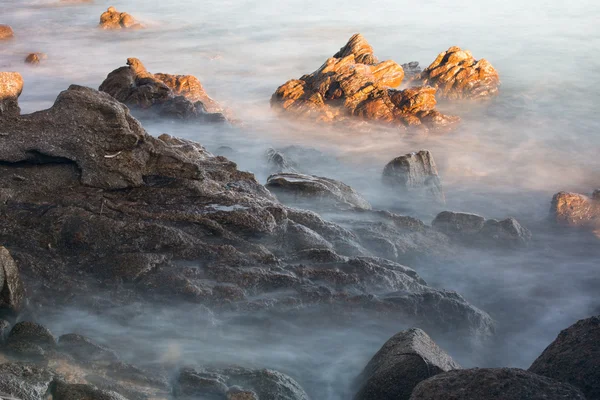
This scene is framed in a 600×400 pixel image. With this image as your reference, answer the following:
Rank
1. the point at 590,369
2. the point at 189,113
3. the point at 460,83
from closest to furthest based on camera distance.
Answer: the point at 590,369
the point at 189,113
the point at 460,83

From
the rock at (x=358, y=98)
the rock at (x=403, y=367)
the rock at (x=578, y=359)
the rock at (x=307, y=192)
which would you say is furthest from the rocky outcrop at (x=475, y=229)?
the rock at (x=358, y=98)

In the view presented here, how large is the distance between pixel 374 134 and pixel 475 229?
6.12 meters

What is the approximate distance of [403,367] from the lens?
4.44m

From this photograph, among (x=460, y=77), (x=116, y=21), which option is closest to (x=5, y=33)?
(x=116, y=21)

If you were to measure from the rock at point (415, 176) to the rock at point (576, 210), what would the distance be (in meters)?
1.84

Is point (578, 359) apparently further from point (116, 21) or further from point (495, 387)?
point (116, 21)

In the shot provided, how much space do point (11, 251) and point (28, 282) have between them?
1.16 feet

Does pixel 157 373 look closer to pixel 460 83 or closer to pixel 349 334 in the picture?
pixel 349 334

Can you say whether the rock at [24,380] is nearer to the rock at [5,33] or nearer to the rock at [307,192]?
the rock at [307,192]

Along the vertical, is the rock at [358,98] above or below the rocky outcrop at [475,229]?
above

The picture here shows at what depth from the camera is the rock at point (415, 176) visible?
34.2 feet

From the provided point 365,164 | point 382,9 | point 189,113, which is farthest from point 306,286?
point 382,9

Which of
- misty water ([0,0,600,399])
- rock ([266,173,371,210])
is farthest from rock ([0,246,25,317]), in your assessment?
rock ([266,173,371,210])

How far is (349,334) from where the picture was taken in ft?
18.0
